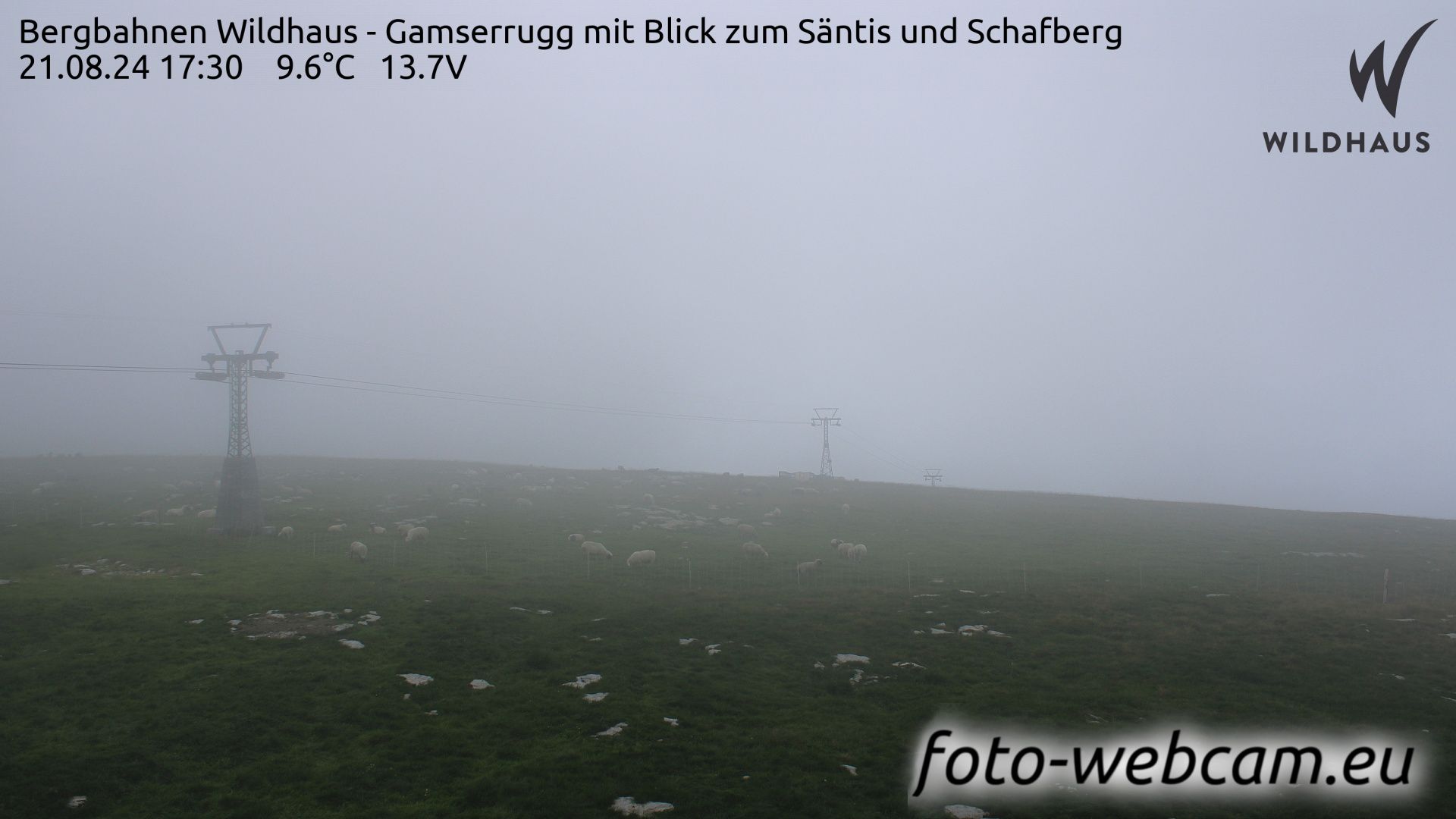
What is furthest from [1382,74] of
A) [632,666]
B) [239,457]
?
[239,457]

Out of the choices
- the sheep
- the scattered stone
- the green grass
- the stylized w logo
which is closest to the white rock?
the green grass

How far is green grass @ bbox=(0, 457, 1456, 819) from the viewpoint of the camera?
691 inches

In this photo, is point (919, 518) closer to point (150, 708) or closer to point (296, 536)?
point (296, 536)

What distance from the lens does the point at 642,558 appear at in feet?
153

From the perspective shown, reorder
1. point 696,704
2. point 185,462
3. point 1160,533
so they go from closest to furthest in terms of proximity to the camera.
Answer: point 696,704 < point 1160,533 < point 185,462

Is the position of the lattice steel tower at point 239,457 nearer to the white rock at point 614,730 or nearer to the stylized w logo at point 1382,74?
the white rock at point 614,730

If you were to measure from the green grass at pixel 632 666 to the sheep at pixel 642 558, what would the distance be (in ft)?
2.84

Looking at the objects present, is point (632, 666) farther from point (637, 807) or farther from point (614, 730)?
point (637, 807)

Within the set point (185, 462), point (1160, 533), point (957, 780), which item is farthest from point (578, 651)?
point (185, 462)

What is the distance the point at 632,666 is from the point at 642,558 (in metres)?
20.2

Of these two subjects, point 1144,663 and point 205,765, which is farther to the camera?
point 1144,663

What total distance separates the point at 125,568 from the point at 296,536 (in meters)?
12.9

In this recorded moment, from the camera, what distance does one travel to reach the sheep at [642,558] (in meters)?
46.5

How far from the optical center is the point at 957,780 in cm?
1812
